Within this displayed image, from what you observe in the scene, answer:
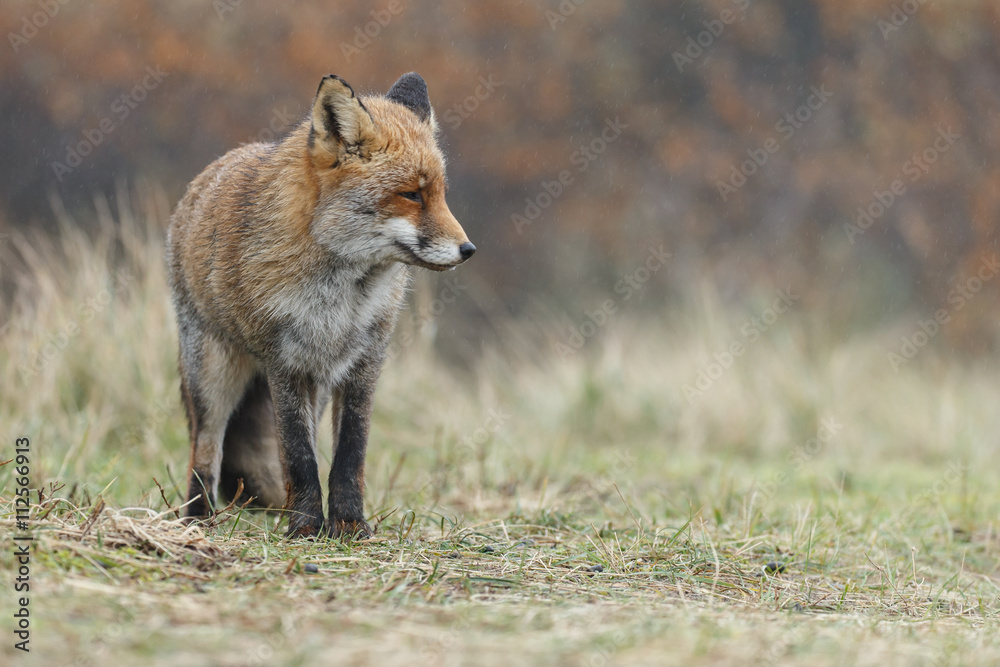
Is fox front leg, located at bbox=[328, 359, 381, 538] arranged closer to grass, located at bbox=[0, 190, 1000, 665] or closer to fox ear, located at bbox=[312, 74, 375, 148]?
grass, located at bbox=[0, 190, 1000, 665]

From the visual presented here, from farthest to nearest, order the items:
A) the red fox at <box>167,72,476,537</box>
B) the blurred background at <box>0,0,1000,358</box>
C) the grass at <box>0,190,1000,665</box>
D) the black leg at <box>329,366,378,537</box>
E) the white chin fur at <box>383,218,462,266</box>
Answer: the blurred background at <box>0,0,1000,358</box>, the black leg at <box>329,366,378,537</box>, the red fox at <box>167,72,476,537</box>, the white chin fur at <box>383,218,462,266</box>, the grass at <box>0,190,1000,665</box>

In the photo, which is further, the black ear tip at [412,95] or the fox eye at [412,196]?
the black ear tip at [412,95]

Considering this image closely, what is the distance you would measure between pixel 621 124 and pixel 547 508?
45.9 ft

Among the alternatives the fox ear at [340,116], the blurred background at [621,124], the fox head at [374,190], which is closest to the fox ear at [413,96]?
the fox head at [374,190]

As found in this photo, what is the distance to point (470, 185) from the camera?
59.0ft

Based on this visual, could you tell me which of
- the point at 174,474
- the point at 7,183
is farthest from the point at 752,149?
the point at 174,474

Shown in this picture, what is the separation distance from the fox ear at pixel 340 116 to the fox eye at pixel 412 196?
0.29 m

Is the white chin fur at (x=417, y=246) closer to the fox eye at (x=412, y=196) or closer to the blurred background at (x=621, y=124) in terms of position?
the fox eye at (x=412, y=196)

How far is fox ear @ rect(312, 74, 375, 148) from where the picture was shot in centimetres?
440

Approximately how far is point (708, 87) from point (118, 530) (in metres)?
16.1

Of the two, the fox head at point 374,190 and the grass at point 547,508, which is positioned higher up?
the fox head at point 374,190

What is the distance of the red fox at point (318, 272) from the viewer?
4.43m

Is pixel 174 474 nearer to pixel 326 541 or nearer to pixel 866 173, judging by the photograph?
pixel 326 541

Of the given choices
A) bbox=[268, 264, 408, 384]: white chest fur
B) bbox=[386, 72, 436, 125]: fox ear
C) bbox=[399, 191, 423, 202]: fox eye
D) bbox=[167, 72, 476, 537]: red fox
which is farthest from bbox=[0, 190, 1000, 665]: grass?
bbox=[386, 72, 436, 125]: fox ear
